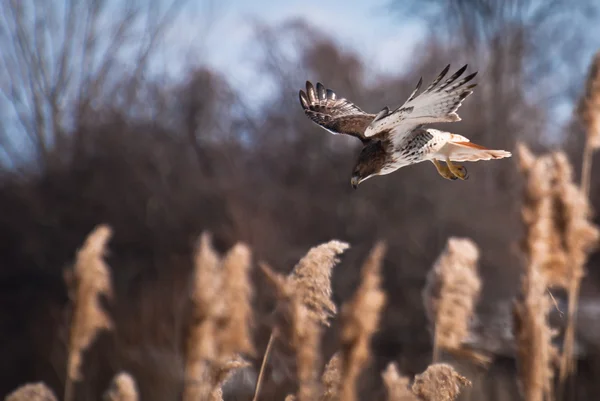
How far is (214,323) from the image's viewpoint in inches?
115

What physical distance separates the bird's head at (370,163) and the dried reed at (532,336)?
0.81 metres

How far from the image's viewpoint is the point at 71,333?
326cm

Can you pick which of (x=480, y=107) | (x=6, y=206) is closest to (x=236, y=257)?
(x=6, y=206)

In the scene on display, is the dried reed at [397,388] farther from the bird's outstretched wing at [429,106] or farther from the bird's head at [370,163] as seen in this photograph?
the bird's outstretched wing at [429,106]

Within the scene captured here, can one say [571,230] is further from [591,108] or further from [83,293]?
[83,293]

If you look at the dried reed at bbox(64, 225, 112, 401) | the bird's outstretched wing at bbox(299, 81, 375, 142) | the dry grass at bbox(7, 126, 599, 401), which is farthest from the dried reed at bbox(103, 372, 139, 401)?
the bird's outstretched wing at bbox(299, 81, 375, 142)

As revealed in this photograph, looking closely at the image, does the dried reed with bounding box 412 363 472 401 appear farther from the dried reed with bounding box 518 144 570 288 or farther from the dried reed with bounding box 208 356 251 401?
the dried reed with bounding box 518 144 570 288

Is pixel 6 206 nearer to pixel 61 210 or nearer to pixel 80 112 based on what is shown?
pixel 61 210

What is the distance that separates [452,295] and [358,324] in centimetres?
102

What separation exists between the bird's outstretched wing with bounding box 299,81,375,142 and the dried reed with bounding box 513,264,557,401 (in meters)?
0.77

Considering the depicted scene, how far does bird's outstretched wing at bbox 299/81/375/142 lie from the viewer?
7.86 feet

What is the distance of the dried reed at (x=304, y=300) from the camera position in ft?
6.23

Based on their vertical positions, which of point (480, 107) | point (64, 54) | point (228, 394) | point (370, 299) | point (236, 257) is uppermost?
point (64, 54)

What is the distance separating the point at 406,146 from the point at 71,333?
74.6 inches
